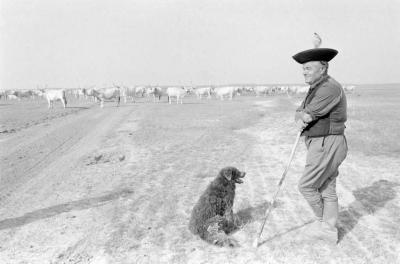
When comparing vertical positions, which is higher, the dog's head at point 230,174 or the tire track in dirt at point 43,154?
the dog's head at point 230,174

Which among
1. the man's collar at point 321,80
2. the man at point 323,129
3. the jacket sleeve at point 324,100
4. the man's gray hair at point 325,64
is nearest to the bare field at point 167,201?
the man at point 323,129

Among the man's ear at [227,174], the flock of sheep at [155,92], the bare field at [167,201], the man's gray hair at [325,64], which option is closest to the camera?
the man's gray hair at [325,64]

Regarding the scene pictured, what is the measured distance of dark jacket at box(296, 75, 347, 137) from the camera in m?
4.08

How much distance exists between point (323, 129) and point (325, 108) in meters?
0.28

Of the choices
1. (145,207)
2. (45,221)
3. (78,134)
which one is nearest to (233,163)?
(145,207)

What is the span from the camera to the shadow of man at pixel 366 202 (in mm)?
5102

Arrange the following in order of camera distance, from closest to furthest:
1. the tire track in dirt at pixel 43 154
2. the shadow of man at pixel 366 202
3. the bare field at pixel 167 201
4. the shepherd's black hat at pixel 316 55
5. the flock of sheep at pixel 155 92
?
the shepherd's black hat at pixel 316 55 < the bare field at pixel 167 201 < the shadow of man at pixel 366 202 < the tire track in dirt at pixel 43 154 < the flock of sheep at pixel 155 92

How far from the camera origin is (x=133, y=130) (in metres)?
15.0

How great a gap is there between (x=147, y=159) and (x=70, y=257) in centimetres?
528

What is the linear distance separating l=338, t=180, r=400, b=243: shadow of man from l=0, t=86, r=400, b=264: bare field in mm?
18

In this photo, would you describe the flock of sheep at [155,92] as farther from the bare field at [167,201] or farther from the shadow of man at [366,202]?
the shadow of man at [366,202]

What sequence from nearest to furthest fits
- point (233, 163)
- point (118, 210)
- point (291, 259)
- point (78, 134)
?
1. point (291, 259)
2. point (118, 210)
3. point (233, 163)
4. point (78, 134)

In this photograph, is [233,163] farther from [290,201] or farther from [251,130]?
[251,130]

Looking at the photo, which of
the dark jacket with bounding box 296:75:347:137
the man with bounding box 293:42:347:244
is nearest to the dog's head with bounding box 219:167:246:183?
the man with bounding box 293:42:347:244
